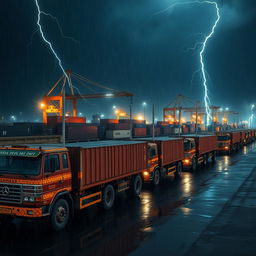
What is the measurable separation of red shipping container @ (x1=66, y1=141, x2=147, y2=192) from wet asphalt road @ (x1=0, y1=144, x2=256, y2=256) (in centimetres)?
142

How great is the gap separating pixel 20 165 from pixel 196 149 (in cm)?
1958

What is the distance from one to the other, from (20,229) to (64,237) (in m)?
1.92

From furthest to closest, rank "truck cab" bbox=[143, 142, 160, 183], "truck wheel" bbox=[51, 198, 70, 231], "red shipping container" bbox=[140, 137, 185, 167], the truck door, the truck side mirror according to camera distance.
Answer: "red shipping container" bbox=[140, 137, 185, 167]
"truck cab" bbox=[143, 142, 160, 183]
"truck wheel" bbox=[51, 198, 70, 231]
the truck side mirror
the truck door

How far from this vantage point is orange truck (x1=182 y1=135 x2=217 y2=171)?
24672 mm

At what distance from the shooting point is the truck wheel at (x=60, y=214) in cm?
996

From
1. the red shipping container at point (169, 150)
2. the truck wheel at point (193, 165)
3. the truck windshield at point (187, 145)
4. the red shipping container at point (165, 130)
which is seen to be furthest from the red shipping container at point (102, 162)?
the red shipping container at point (165, 130)

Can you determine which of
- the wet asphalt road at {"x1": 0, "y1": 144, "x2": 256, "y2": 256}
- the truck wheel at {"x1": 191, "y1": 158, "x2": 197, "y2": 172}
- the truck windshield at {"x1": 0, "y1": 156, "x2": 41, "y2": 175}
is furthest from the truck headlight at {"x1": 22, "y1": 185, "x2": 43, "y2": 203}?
the truck wheel at {"x1": 191, "y1": 158, "x2": 197, "y2": 172}

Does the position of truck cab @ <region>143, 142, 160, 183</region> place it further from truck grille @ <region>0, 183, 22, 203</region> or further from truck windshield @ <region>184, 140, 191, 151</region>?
truck grille @ <region>0, 183, 22, 203</region>

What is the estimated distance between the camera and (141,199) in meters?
15.2

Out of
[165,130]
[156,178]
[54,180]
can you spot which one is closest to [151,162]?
[156,178]

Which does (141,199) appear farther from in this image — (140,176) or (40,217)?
(40,217)

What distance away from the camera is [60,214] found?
33.9ft

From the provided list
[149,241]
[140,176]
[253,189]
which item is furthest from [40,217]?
[253,189]

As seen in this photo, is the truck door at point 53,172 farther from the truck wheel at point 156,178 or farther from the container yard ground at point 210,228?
the truck wheel at point 156,178
